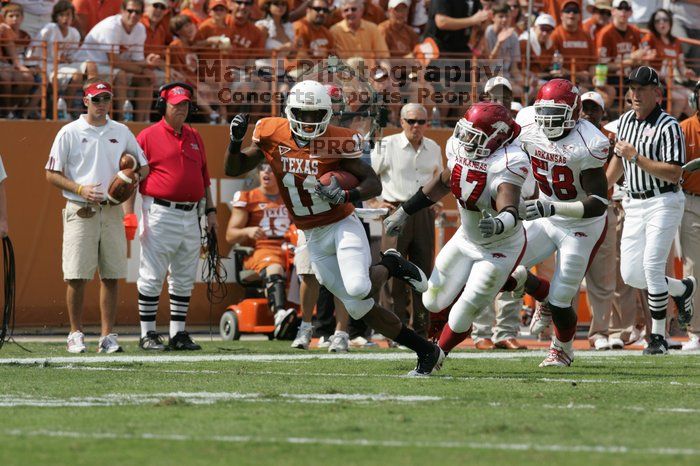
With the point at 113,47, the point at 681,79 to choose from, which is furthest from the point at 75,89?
the point at 681,79

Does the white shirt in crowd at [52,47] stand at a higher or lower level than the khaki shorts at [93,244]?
higher

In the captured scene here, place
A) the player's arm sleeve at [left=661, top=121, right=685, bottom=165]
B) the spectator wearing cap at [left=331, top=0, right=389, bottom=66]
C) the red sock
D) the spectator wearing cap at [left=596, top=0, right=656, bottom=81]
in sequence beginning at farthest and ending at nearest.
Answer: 1. the spectator wearing cap at [left=596, top=0, right=656, bottom=81]
2. the spectator wearing cap at [left=331, top=0, right=389, bottom=66]
3. the player's arm sleeve at [left=661, top=121, right=685, bottom=165]
4. the red sock

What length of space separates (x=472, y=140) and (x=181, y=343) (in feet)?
11.7

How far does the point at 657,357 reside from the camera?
9711 millimetres

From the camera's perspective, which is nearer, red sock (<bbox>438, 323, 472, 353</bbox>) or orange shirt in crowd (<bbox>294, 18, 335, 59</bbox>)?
red sock (<bbox>438, 323, 472, 353</bbox>)

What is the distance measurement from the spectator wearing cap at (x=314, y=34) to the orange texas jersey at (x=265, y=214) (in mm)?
1764

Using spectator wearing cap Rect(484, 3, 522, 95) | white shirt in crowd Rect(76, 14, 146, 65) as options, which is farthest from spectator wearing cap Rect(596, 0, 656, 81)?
white shirt in crowd Rect(76, 14, 146, 65)

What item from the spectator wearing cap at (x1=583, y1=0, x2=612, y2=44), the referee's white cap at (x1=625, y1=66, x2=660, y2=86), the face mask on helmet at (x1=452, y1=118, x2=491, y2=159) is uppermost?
the spectator wearing cap at (x1=583, y1=0, x2=612, y2=44)

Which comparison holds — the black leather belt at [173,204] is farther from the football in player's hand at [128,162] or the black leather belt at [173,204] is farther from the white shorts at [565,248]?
the white shorts at [565,248]

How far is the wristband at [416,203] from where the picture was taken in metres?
8.46

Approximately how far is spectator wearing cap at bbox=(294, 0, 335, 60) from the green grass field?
5.19m

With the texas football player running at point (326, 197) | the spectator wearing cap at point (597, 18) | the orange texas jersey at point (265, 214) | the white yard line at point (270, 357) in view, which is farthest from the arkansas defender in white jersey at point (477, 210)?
the spectator wearing cap at point (597, 18)

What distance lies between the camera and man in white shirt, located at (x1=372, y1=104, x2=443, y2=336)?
442 inches

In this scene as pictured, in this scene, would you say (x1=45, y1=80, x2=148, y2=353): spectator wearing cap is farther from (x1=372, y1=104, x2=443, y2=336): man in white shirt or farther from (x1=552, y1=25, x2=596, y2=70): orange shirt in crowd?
(x1=552, y1=25, x2=596, y2=70): orange shirt in crowd
